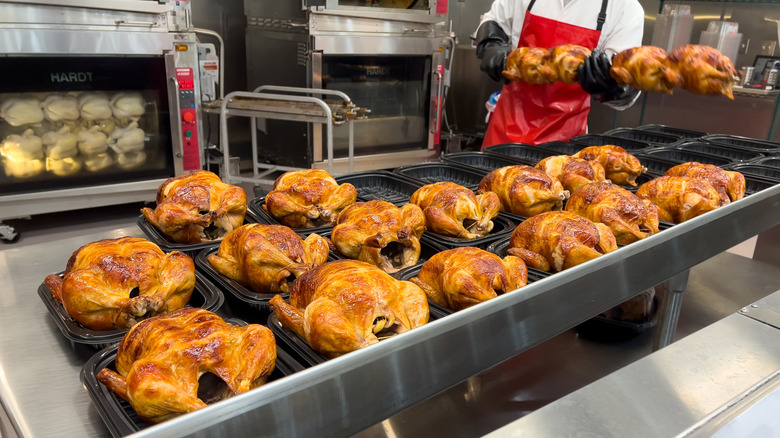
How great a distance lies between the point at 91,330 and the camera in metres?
0.99

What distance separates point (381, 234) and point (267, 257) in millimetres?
270

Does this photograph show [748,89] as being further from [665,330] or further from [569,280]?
[569,280]

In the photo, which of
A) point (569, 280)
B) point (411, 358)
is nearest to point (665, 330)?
point (569, 280)

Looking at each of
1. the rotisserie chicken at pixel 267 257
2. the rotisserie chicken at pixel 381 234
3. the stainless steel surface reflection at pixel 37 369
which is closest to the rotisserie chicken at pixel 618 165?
the rotisserie chicken at pixel 381 234

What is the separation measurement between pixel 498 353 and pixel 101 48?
11.9 feet

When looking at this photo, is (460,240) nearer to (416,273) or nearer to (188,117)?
(416,273)

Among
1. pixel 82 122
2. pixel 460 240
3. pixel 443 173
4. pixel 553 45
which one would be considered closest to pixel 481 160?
pixel 443 173

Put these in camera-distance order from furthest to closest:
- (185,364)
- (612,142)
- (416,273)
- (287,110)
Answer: (287,110) < (612,142) < (416,273) < (185,364)

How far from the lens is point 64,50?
11.6 feet

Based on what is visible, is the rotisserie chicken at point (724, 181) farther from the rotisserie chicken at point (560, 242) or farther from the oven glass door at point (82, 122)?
the oven glass door at point (82, 122)

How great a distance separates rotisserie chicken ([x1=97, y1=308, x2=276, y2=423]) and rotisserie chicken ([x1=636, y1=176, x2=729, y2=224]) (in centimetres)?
134

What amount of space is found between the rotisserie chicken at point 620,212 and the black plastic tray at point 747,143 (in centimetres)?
140

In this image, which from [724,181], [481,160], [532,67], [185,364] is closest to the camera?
[185,364]

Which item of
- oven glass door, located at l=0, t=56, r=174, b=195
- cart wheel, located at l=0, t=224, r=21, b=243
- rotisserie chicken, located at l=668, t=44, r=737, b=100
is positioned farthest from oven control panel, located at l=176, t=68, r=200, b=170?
rotisserie chicken, located at l=668, t=44, r=737, b=100
